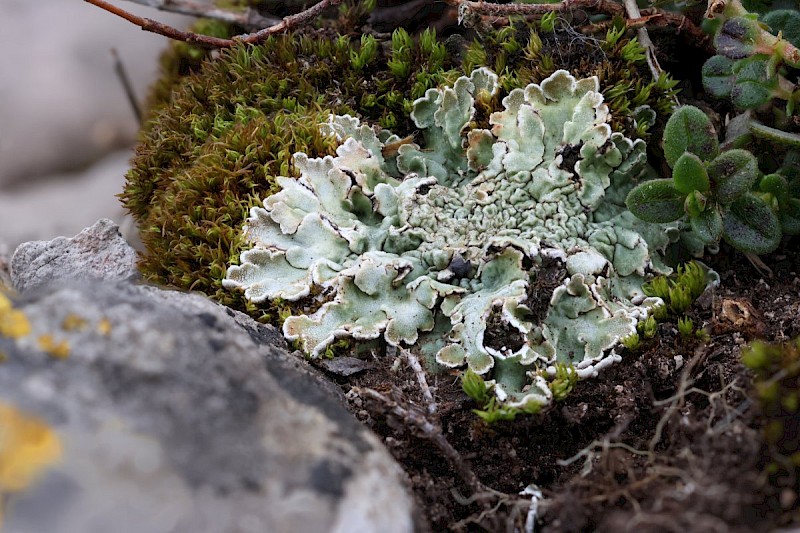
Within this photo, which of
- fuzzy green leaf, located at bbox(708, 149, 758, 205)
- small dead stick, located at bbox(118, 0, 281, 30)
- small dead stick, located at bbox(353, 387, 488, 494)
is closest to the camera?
small dead stick, located at bbox(353, 387, 488, 494)

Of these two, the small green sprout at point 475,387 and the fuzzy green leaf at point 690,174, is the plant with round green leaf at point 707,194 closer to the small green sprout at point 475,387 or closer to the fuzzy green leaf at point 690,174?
the fuzzy green leaf at point 690,174

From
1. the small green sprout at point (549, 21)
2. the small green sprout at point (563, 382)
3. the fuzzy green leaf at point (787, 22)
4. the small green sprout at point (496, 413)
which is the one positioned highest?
the small green sprout at point (549, 21)

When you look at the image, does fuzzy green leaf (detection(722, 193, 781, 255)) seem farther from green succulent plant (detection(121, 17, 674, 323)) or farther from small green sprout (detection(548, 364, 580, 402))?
small green sprout (detection(548, 364, 580, 402))

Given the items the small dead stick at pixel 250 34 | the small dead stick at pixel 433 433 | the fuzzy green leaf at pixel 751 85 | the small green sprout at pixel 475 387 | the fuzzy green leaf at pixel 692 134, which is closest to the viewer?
the small dead stick at pixel 433 433

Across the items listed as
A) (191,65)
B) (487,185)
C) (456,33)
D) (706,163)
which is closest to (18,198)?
(191,65)

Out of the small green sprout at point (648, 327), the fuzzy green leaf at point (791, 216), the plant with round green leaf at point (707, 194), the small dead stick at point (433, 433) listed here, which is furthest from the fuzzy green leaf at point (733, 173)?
the small dead stick at point (433, 433)

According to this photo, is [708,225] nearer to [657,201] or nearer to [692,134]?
[657,201]

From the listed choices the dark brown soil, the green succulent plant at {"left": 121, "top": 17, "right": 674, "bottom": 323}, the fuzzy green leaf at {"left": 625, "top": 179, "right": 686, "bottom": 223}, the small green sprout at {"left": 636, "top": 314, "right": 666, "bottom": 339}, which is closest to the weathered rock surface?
the dark brown soil

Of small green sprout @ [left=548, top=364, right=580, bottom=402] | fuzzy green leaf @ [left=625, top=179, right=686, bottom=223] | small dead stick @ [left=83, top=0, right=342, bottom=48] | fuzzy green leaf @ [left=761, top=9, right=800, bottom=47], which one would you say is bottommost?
small green sprout @ [left=548, top=364, right=580, bottom=402]

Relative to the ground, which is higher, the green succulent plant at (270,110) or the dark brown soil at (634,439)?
the green succulent plant at (270,110)
